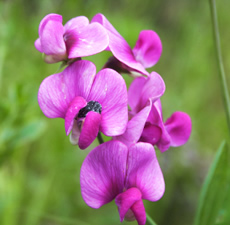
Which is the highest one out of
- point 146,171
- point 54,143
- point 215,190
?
point 146,171

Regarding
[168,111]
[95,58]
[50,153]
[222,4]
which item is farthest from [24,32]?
[222,4]

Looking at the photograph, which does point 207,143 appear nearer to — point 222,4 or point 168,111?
point 168,111

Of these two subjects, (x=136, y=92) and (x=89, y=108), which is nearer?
(x=89, y=108)

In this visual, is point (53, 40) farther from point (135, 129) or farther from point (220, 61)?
point (220, 61)

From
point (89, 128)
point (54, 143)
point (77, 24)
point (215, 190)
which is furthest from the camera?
point (54, 143)

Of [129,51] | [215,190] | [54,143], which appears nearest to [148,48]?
[129,51]

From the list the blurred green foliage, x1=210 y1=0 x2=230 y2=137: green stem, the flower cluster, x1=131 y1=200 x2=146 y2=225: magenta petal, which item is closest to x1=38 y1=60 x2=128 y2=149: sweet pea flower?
the flower cluster

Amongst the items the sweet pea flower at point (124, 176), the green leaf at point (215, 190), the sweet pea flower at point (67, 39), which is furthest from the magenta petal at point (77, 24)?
the green leaf at point (215, 190)

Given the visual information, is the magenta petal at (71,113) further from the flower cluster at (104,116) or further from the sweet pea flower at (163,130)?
the sweet pea flower at (163,130)
